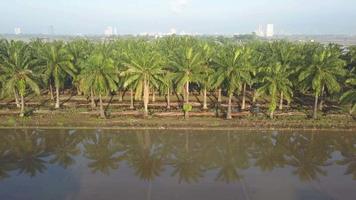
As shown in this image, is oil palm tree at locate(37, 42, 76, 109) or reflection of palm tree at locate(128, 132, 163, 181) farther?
oil palm tree at locate(37, 42, 76, 109)

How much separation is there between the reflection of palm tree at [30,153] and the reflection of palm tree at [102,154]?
3.63 metres

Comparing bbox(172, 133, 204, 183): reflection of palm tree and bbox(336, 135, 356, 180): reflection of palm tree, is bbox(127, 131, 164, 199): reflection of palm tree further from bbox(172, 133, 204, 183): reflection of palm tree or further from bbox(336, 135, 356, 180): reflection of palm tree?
bbox(336, 135, 356, 180): reflection of palm tree

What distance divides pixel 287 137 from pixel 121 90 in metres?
25.6

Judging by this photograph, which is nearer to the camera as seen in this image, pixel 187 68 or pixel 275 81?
pixel 275 81

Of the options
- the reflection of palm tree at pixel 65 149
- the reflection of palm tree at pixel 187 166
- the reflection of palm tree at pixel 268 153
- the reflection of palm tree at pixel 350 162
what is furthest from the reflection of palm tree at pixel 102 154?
the reflection of palm tree at pixel 350 162

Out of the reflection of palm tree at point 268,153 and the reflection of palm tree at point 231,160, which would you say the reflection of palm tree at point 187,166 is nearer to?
the reflection of palm tree at point 231,160

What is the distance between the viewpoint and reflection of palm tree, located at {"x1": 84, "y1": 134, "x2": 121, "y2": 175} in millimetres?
28656

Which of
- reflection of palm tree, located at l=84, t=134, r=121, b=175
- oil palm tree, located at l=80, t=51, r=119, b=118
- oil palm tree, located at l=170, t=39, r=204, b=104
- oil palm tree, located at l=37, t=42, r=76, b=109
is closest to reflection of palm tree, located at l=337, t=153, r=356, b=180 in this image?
oil palm tree, located at l=170, t=39, r=204, b=104

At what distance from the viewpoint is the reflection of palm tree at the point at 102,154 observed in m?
28.7

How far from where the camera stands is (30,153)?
104ft

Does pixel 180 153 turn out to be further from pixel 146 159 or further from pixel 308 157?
pixel 308 157

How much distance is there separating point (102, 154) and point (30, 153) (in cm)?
608

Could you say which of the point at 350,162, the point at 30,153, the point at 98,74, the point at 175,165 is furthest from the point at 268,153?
the point at 30,153

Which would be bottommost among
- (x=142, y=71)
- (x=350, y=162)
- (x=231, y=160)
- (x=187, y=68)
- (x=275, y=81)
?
(x=350, y=162)
